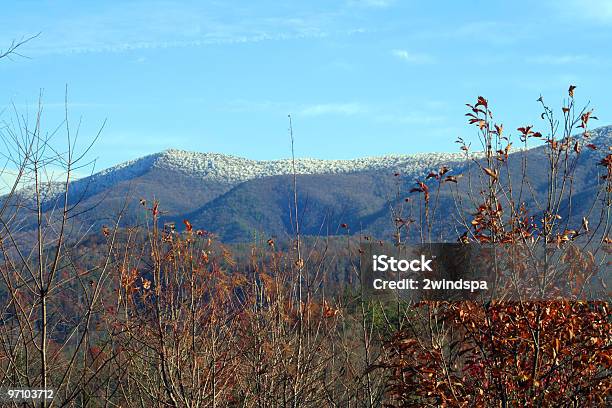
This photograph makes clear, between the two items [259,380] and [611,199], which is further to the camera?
[259,380]

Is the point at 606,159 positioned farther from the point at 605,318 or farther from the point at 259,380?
the point at 259,380

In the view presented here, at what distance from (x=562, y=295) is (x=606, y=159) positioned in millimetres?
1077

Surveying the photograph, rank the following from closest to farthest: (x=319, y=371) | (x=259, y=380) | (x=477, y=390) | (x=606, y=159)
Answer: (x=477, y=390)
(x=606, y=159)
(x=259, y=380)
(x=319, y=371)

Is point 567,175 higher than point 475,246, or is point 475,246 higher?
point 567,175

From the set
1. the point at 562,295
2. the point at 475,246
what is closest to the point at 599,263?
the point at 562,295

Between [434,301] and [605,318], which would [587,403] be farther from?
[434,301]

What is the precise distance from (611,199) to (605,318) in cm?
87

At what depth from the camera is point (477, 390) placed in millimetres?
5227

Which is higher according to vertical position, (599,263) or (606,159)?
(606,159)

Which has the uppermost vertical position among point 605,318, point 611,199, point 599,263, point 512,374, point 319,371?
point 611,199

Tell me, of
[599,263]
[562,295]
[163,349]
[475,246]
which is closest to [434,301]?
[475,246]

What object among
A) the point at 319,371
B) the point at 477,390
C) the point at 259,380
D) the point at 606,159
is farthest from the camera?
the point at 319,371

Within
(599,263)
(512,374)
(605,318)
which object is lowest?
(512,374)

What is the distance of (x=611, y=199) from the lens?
5.46 meters
